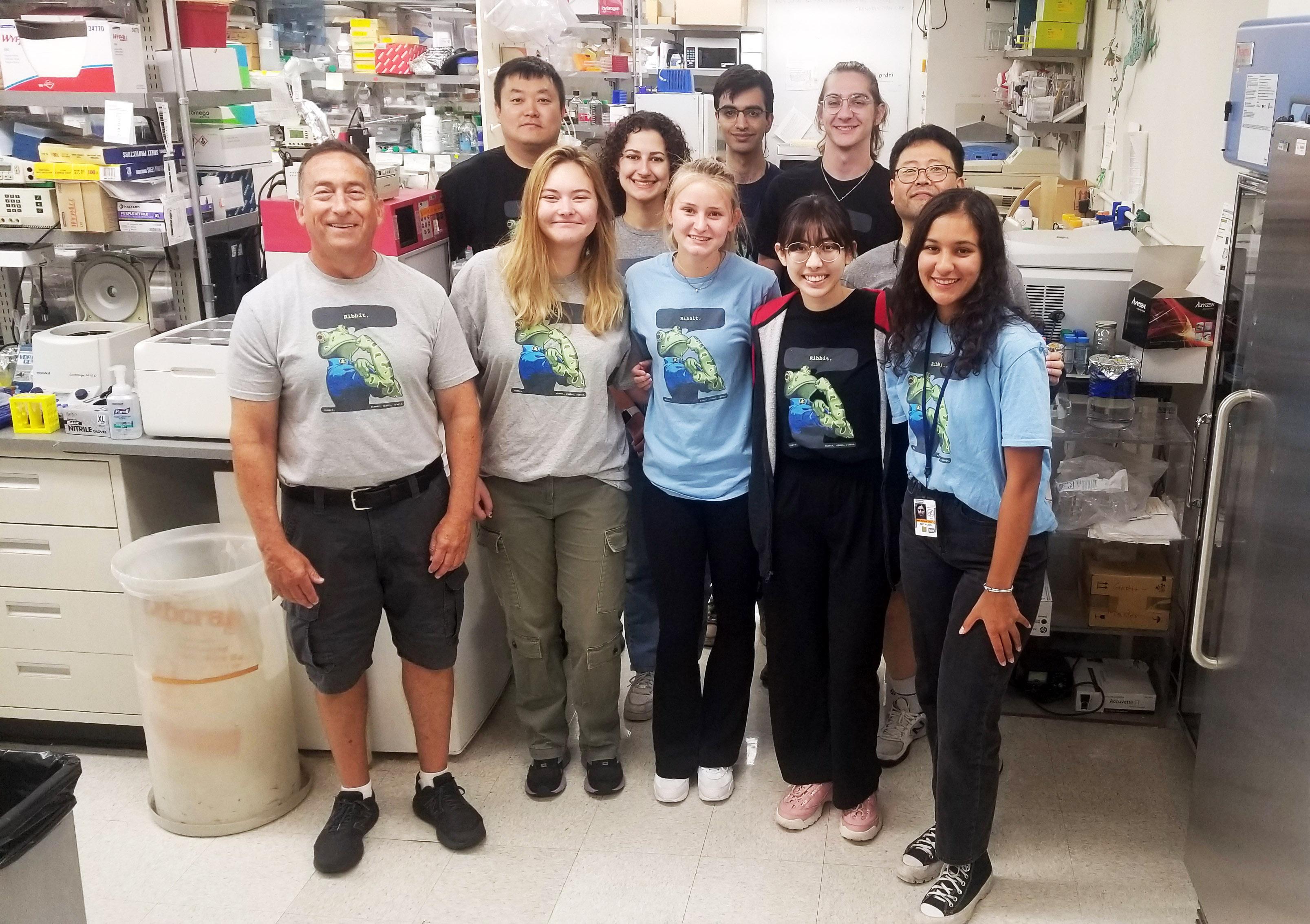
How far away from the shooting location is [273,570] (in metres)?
2.25

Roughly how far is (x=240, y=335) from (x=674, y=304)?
868 millimetres

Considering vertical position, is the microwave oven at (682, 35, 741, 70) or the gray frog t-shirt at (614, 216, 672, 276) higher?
the microwave oven at (682, 35, 741, 70)

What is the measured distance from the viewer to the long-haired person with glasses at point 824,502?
2.24 metres

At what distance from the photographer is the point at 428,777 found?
2566 mm

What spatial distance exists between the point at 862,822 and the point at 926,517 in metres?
0.79

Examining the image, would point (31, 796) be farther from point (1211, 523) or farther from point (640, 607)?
point (1211, 523)

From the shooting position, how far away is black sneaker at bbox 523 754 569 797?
2660 mm

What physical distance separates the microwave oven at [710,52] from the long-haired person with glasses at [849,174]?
20.2 ft

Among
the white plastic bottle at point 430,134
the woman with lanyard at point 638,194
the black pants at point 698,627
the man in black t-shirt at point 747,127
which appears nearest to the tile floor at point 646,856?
the black pants at point 698,627

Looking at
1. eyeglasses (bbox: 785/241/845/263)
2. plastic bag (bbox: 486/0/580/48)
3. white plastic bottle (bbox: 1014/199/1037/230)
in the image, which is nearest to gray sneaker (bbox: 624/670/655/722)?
eyeglasses (bbox: 785/241/845/263)

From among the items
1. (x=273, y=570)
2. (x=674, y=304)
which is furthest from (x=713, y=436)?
(x=273, y=570)

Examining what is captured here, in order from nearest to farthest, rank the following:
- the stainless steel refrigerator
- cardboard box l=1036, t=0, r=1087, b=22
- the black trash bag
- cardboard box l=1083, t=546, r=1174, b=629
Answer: the black trash bag < the stainless steel refrigerator < cardboard box l=1083, t=546, r=1174, b=629 < cardboard box l=1036, t=0, r=1087, b=22

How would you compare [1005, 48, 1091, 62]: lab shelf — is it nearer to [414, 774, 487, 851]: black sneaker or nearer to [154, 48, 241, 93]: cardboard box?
[154, 48, 241, 93]: cardboard box

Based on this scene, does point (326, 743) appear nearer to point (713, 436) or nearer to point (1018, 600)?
point (713, 436)
